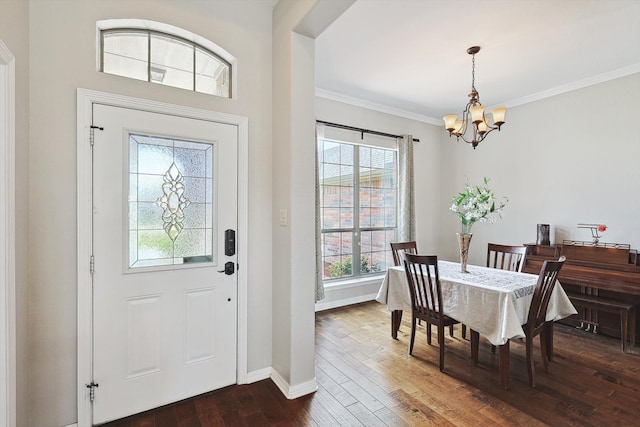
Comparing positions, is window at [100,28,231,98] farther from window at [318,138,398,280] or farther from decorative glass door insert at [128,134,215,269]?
window at [318,138,398,280]

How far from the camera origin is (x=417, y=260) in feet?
8.75

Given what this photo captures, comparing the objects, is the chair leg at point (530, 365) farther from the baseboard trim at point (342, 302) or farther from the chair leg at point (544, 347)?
the baseboard trim at point (342, 302)

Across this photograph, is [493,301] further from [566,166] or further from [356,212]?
[566,166]

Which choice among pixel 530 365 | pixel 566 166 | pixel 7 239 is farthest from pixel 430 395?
pixel 566 166

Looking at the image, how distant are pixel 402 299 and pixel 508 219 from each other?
8.34 feet

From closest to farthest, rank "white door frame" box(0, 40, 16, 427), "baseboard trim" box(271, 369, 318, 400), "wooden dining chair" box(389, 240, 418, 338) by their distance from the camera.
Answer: "white door frame" box(0, 40, 16, 427), "baseboard trim" box(271, 369, 318, 400), "wooden dining chair" box(389, 240, 418, 338)

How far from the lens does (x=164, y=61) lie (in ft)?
7.25

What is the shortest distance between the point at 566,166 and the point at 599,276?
4.96 feet

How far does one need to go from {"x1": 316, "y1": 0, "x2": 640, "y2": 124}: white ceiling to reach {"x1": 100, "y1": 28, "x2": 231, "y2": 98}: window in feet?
3.70

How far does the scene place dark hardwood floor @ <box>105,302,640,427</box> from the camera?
6.60 feet

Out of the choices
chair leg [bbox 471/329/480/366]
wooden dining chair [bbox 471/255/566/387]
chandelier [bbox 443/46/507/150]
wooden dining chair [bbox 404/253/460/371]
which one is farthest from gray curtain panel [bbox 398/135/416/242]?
wooden dining chair [bbox 471/255/566/387]

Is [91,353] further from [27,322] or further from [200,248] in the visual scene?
[200,248]

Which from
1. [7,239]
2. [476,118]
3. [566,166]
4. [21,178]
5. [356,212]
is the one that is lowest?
[7,239]

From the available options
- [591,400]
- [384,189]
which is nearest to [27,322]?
[591,400]
